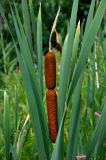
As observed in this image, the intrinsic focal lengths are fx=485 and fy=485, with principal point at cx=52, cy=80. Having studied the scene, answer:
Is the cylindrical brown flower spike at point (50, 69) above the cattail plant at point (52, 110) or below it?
above

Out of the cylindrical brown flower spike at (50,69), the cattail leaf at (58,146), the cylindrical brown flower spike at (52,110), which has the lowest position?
the cattail leaf at (58,146)

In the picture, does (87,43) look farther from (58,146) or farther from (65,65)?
(58,146)

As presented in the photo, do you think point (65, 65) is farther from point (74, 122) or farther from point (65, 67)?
point (74, 122)

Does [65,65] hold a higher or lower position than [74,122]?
higher

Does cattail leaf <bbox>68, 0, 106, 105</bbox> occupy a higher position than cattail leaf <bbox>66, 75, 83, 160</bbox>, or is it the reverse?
Answer: cattail leaf <bbox>68, 0, 106, 105</bbox>

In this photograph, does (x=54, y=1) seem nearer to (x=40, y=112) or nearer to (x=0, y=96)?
(x=0, y=96)

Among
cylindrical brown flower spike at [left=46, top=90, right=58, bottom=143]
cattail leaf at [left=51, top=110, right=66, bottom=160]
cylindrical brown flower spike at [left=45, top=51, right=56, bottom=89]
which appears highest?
cylindrical brown flower spike at [left=45, top=51, right=56, bottom=89]

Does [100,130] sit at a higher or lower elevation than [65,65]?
lower

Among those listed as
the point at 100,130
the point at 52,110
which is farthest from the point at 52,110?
the point at 100,130

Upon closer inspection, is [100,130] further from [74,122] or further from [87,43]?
[87,43]
